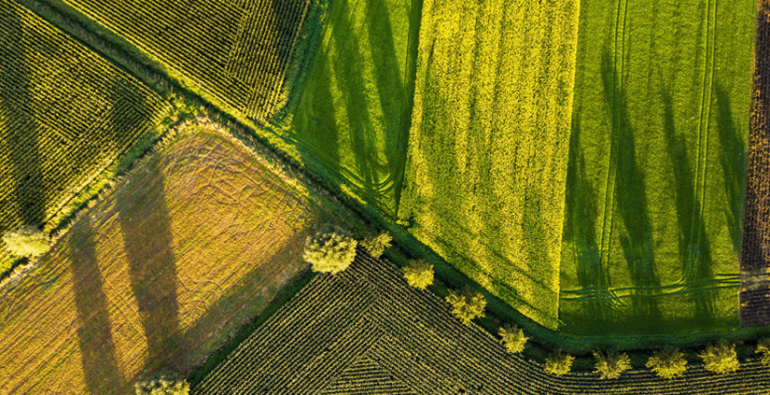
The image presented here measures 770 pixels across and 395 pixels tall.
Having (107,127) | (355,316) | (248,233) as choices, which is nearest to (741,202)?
(355,316)

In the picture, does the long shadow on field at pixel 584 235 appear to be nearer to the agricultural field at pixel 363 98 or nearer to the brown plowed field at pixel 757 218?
the brown plowed field at pixel 757 218

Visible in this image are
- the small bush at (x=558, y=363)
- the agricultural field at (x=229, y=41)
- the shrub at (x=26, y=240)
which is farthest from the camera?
the agricultural field at (x=229, y=41)

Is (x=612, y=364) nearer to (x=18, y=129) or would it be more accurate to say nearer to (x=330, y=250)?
(x=330, y=250)

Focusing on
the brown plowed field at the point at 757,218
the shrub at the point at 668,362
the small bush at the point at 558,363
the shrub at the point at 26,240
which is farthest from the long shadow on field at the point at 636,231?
the shrub at the point at 26,240

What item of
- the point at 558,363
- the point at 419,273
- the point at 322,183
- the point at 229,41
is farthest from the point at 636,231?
the point at 229,41

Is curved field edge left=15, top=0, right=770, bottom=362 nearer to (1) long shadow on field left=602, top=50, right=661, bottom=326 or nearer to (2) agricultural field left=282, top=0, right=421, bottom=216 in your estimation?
(2) agricultural field left=282, top=0, right=421, bottom=216

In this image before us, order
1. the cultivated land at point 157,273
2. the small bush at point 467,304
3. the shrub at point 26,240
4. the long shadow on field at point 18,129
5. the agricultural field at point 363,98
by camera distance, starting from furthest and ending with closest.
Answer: the agricultural field at point 363,98 → the cultivated land at point 157,273 → the long shadow on field at point 18,129 → the shrub at point 26,240 → the small bush at point 467,304

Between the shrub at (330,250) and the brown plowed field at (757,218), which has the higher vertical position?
the brown plowed field at (757,218)

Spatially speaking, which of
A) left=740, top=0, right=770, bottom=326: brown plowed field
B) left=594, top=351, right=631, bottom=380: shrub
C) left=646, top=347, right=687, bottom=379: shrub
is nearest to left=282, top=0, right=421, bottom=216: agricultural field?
left=594, top=351, right=631, bottom=380: shrub
